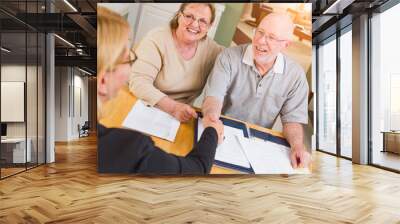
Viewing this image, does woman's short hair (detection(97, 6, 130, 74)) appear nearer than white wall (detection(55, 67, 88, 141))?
Yes

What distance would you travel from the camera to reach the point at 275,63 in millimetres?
6504

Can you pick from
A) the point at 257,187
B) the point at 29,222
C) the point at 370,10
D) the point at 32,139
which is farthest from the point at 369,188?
the point at 32,139

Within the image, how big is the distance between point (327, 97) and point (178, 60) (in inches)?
227

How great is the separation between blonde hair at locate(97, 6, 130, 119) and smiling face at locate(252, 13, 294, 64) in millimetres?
2248

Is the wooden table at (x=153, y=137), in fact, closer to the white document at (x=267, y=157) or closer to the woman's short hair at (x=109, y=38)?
the white document at (x=267, y=157)

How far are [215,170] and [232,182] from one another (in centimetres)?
42

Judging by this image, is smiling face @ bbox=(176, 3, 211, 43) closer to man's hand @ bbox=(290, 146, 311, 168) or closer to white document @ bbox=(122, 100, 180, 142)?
white document @ bbox=(122, 100, 180, 142)

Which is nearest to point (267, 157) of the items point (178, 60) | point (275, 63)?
point (275, 63)

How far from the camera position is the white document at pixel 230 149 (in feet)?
21.0

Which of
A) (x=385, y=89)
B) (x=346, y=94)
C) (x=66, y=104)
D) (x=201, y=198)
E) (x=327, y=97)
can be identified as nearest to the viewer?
(x=201, y=198)

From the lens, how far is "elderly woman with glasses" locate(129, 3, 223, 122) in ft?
21.2

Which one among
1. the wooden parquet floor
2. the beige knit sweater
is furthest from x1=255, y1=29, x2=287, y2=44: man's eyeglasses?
the wooden parquet floor

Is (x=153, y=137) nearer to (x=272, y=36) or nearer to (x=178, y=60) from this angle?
(x=178, y=60)

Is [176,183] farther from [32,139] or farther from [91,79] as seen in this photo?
[91,79]
